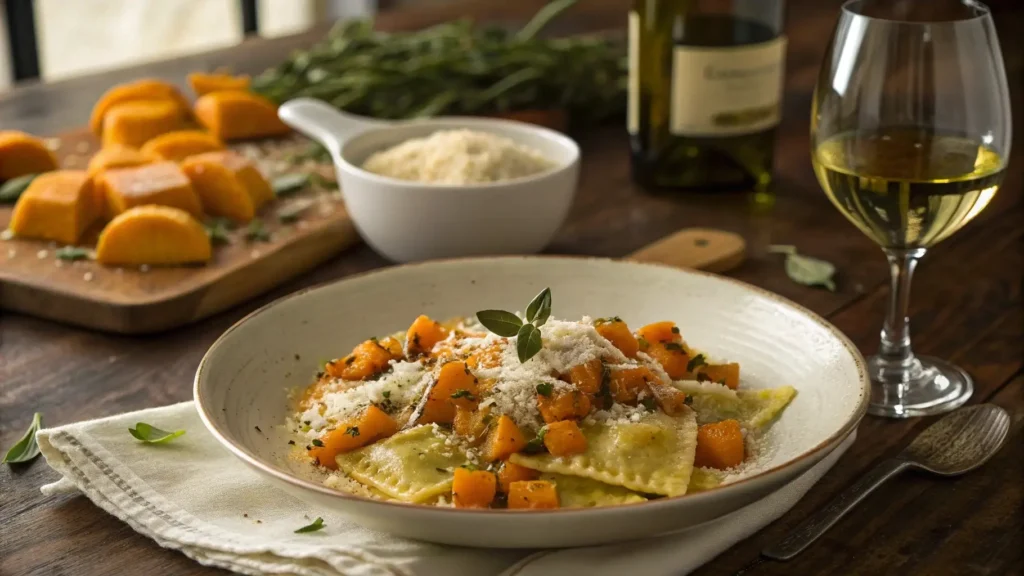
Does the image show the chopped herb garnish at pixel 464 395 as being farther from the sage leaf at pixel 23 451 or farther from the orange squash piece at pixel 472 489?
the sage leaf at pixel 23 451

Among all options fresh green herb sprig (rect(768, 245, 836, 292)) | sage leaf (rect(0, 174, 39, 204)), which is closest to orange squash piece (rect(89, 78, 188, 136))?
sage leaf (rect(0, 174, 39, 204))

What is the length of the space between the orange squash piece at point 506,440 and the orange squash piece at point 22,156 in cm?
215

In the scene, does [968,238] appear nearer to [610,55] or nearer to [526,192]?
[526,192]

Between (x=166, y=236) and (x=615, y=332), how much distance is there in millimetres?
1337

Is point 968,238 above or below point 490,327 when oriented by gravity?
below

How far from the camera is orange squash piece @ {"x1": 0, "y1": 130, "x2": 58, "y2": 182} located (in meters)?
3.27

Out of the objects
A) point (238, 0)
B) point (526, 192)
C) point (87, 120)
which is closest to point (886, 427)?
point (526, 192)

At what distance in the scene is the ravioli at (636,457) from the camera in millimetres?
1684

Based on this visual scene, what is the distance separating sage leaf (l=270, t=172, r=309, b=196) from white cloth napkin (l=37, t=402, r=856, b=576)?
131 cm

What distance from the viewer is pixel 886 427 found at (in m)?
2.09

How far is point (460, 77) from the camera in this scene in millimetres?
3855

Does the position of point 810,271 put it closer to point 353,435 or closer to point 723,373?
point 723,373

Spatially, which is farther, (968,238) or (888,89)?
(968,238)

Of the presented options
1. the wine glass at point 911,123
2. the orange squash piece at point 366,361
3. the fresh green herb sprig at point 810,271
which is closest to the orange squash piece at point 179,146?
the orange squash piece at point 366,361
